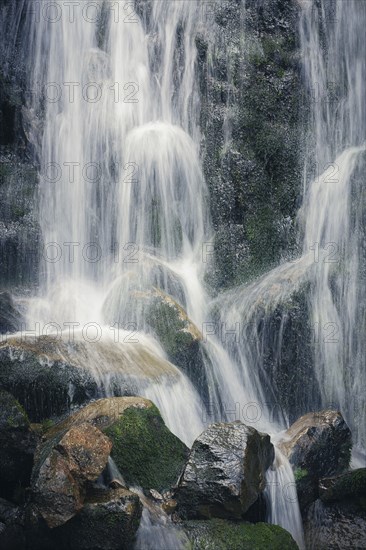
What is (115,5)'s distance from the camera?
14977 mm

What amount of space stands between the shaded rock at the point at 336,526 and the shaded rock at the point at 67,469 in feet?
8.39

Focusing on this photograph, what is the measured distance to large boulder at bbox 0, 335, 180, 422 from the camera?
774 centimetres

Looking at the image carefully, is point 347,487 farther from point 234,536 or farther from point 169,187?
point 169,187

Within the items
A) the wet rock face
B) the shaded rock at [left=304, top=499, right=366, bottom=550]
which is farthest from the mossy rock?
the wet rock face

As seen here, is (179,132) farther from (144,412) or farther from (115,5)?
(144,412)

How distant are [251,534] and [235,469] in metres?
0.64

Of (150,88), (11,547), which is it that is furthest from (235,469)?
(150,88)

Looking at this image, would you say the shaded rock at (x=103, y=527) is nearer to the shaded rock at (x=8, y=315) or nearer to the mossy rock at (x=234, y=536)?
the mossy rock at (x=234, y=536)

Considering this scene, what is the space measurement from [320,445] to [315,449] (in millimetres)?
108

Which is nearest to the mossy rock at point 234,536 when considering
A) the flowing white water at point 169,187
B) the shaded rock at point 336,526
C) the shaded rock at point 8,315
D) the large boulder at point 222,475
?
the large boulder at point 222,475

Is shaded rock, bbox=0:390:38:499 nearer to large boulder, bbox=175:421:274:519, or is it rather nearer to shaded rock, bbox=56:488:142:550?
shaded rock, bbox=56:488:142:550

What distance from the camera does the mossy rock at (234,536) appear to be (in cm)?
611

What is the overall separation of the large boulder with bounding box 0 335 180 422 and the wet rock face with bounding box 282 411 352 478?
1.92 meters

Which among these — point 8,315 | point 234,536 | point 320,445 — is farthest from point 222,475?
point 8,315
